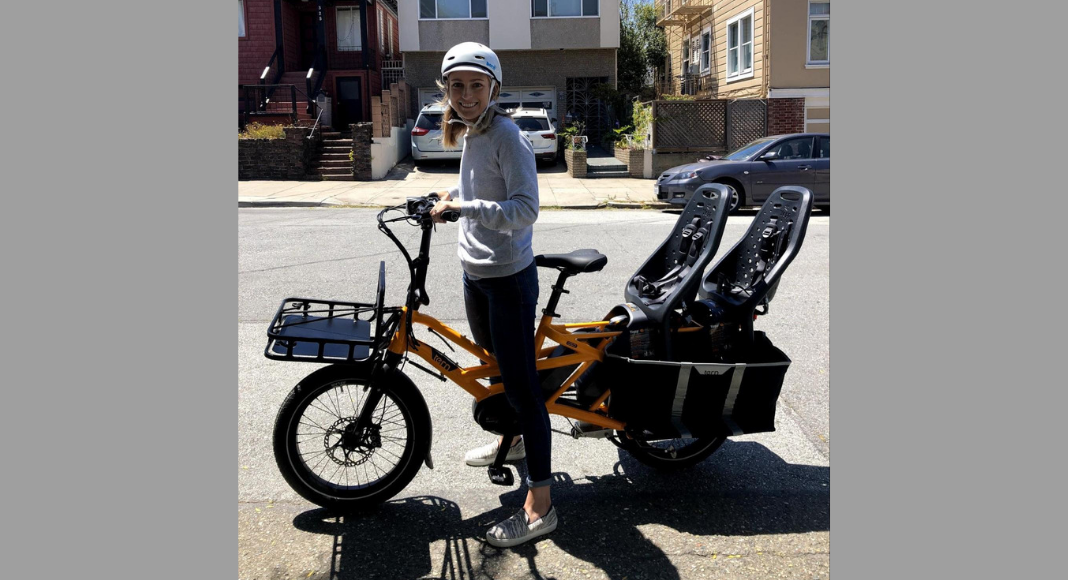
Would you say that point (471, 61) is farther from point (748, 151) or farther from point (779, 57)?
point (779, 57)

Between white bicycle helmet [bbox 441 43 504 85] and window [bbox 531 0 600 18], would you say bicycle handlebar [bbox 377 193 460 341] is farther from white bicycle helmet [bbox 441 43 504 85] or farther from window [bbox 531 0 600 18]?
window [bbox 531 0 600 18]

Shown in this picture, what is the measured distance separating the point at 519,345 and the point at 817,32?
71.4 feet

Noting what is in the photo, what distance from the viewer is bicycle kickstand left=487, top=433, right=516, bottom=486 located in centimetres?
365

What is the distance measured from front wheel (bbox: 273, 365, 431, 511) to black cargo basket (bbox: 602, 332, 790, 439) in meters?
0.86

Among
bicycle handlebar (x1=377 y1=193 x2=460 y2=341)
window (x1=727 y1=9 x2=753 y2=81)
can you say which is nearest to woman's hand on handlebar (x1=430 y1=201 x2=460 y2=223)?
bicycle handlebar (x1=377 y1=193 x2=460 y2=341)

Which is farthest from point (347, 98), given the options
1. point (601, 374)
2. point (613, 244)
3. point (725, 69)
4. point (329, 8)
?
point (601, 374)

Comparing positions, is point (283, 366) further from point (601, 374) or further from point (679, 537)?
point (679, 537)

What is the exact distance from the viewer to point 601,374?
3.83 m

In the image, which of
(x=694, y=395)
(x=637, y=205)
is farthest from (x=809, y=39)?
(x=694, y=395)

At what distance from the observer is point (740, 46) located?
82.7 feet

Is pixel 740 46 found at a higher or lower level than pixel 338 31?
lower

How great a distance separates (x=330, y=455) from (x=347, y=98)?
90.0 ft

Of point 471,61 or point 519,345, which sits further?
point 519,345

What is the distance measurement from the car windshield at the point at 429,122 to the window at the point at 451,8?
24.0 ft
